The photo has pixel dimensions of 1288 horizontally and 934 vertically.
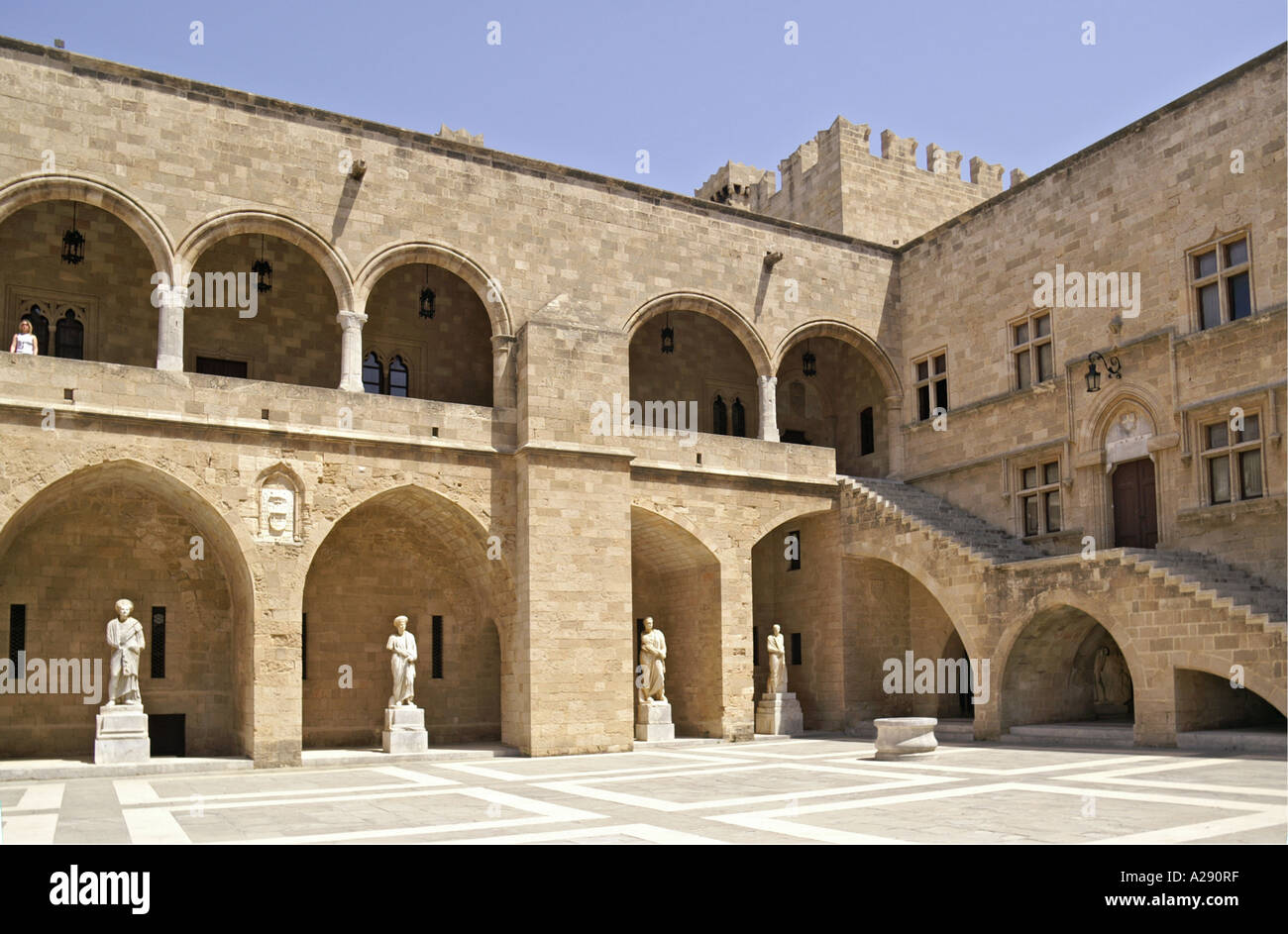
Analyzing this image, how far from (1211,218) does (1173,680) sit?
23.6 feet

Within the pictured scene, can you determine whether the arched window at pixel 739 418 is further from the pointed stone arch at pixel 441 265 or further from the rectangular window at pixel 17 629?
the rectangular window at pixel 17 629

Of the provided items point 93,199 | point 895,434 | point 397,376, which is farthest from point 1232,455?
point 93,199

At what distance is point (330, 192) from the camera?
1878 cm

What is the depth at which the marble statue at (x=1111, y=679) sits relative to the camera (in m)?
19.6

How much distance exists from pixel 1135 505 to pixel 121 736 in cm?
1610

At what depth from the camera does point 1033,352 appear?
21.1m

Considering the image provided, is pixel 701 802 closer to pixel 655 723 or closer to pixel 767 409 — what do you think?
pixel 655 723

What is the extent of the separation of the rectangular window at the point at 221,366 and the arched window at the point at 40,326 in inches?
95.4

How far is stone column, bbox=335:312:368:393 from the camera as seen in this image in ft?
61.1

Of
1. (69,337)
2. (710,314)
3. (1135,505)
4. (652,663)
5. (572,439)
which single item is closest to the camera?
(69,337)

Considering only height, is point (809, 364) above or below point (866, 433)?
above

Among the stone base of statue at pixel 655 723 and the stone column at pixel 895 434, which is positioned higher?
the stone column at pixel 895 434

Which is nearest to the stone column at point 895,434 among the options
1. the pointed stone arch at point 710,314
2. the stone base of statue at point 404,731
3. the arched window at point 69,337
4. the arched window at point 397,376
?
the pointed stone arch at point 710,314
